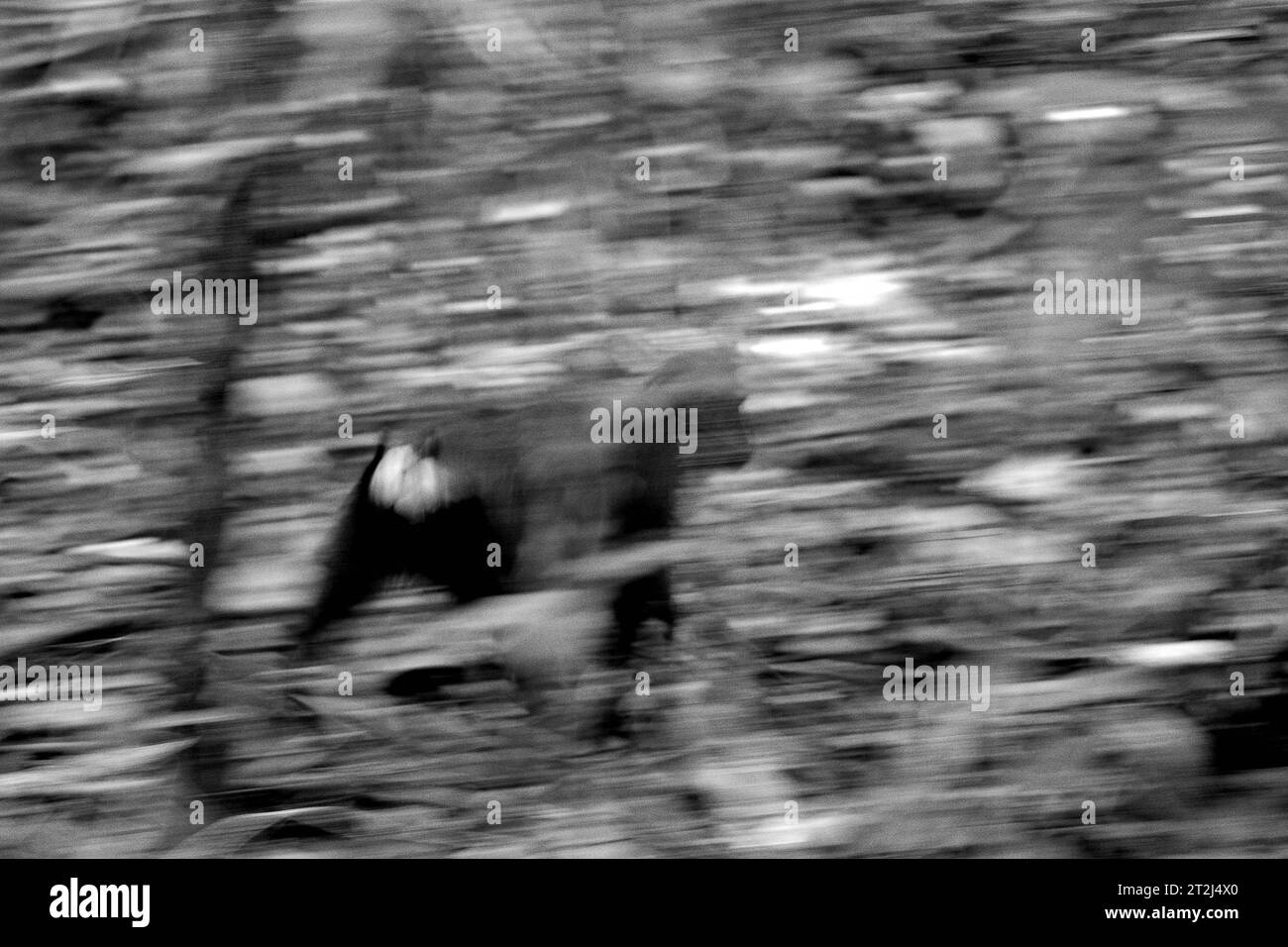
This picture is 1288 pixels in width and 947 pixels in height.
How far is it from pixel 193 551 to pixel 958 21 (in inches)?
68.8

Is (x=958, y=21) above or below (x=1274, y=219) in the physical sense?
above

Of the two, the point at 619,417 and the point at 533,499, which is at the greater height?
the point at 619,417

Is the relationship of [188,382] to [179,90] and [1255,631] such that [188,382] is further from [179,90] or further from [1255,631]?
[1255,631]

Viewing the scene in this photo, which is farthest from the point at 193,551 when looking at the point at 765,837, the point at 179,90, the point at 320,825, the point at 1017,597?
the point at 1017,597

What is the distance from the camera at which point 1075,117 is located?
2686 mm

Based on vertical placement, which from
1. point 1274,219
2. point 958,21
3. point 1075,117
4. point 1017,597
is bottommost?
point 1017,597

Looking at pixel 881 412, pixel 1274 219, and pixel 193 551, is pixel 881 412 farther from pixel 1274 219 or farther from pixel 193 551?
pixel 193 551

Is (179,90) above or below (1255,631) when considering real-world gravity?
above

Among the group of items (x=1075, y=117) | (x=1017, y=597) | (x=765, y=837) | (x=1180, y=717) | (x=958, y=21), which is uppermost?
(x=958, y=21)

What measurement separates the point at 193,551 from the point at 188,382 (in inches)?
12.6

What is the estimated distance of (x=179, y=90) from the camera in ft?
8.84

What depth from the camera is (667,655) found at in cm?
266

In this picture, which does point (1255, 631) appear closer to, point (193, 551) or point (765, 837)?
point (765, 837)

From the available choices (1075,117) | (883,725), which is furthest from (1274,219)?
(883,725)
